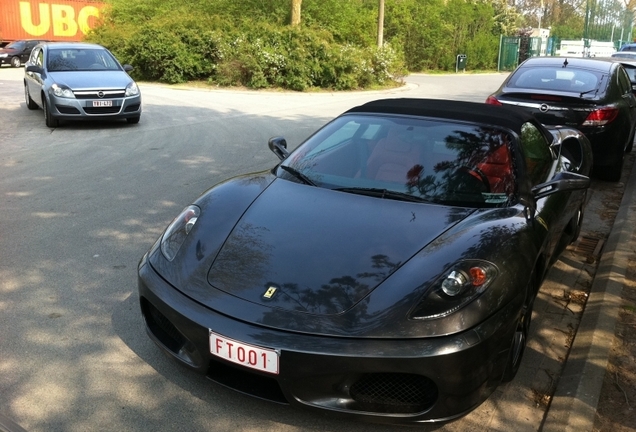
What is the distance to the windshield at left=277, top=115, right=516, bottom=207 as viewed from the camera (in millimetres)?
4023

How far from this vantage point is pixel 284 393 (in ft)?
9.71

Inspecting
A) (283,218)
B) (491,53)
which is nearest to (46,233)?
(283,218)

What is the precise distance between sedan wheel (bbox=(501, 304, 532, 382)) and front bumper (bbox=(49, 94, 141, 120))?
32.9 ft

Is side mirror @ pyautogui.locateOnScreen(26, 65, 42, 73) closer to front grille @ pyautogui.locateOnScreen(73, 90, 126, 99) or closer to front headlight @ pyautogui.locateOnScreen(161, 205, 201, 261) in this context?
front grille @ pyautogui.locateOnScreen(73, 90, 126, 99)

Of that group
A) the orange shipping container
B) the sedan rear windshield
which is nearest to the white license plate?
the sedan rear windshield

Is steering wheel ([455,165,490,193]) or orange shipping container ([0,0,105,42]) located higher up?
orange shipping container ([0,0,105,42])

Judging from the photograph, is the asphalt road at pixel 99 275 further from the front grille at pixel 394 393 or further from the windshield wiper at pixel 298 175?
the windshield wiper at pixel 298 175

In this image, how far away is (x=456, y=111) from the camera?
4.62m

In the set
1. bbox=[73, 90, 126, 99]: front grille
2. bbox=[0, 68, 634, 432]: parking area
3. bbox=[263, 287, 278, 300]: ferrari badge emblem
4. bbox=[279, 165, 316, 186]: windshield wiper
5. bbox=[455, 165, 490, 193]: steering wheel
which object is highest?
bbox=[455, 165, 490, 193]: steering wheel

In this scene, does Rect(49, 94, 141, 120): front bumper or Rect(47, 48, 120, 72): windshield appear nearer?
Rect(49, 94, 141, 120): front bumper

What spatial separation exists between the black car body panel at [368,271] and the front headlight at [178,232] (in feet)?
0.04

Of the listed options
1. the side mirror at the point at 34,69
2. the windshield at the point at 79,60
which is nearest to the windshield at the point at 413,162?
the windshield at the point at 79,60

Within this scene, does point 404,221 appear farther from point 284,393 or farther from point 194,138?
point 194,138

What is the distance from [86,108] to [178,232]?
357 inches
